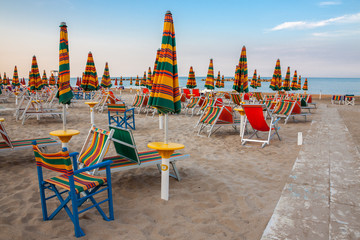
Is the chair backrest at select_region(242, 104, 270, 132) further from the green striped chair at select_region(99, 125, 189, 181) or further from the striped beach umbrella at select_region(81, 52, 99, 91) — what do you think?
the striped beach umbrella at select_region(81, 52, 99, 91)

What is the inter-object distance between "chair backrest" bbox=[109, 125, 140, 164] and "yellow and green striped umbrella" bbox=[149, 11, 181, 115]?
0.52 m

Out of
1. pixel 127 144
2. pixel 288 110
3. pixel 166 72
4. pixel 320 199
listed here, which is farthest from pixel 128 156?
pixel 288 110

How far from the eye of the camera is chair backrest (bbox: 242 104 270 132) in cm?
556

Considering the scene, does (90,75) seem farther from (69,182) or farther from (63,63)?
(69,182)

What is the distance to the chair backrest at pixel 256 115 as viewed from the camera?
18.3ft

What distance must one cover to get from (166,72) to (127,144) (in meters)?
0.92

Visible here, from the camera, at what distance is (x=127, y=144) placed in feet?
9.39

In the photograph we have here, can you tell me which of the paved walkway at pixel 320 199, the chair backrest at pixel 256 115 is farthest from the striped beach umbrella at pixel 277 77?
the paved walkway at pixel 320 199

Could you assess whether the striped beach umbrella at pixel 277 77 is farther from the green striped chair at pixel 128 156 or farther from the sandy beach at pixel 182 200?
the green striped chair at pixel 128 156

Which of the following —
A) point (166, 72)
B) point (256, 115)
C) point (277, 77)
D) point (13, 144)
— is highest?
point (277, 77)

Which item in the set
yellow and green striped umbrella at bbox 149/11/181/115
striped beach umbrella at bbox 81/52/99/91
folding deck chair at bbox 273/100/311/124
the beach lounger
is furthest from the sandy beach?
striped beach umbrella at bbox 81/52/99/91

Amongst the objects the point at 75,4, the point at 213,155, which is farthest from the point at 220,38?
the point at 213,155

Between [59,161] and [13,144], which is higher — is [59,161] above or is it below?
above

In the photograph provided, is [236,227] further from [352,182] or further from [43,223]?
[352,182]
